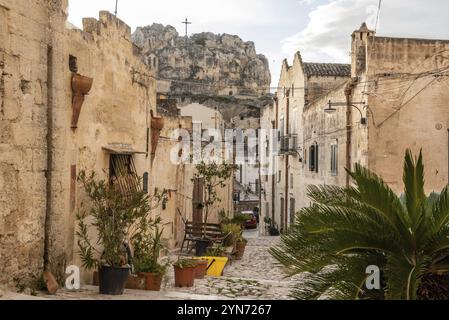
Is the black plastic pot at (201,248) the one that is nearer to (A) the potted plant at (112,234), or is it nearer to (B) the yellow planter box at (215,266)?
(B) the yellow planter box at (215,266)

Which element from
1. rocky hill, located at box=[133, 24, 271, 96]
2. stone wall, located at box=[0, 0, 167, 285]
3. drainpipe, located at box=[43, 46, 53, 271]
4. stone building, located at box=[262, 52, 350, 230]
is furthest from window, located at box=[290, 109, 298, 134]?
rocky hill, located at box=[133, 24, 271, 96]

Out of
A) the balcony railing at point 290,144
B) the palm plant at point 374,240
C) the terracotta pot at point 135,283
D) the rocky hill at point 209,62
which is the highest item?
the rocky hill at point 209,62

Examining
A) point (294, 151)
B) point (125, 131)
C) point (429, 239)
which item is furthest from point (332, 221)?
point (294, 151)

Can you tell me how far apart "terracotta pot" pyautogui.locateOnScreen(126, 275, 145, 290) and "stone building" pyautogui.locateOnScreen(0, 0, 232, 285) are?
94 cm

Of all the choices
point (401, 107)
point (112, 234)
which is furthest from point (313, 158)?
point (112, 234)

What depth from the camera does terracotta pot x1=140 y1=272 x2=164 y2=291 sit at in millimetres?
8258

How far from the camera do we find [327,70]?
85.6ft

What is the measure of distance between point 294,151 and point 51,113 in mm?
20543

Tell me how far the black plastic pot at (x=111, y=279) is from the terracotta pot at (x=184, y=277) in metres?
2.32

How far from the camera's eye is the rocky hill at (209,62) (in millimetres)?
76000

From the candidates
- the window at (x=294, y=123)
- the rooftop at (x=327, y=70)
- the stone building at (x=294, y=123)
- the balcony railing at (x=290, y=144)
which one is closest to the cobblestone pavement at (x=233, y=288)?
the stone building at (x=294, y=123)

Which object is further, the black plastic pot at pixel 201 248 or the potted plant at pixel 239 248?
the potted plant at pixel 239 248

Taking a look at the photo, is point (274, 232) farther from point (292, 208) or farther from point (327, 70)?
point (327, 70)

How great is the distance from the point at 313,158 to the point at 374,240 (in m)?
17.5
